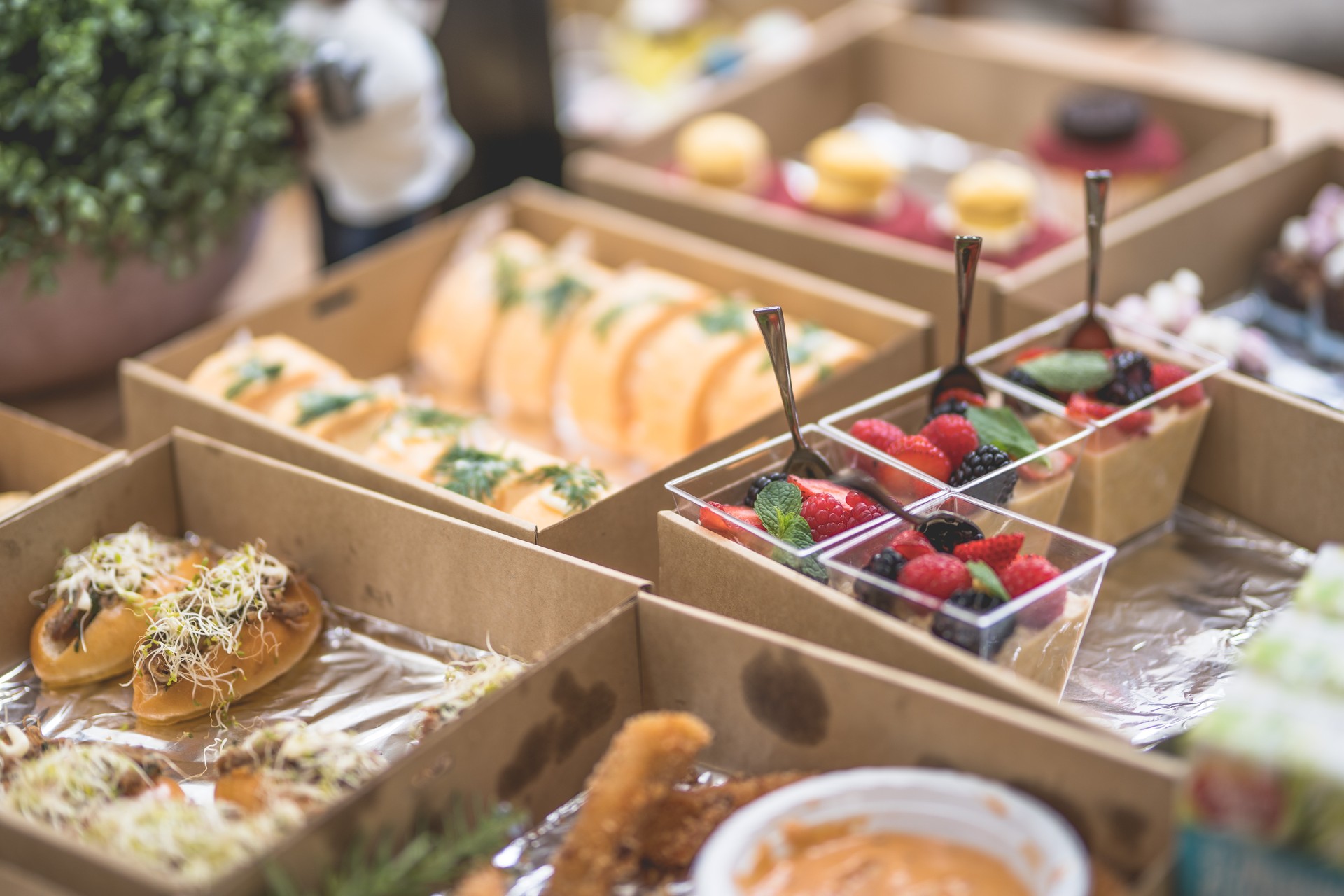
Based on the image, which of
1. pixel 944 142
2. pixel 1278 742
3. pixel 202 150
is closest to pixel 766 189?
pixel 944 142

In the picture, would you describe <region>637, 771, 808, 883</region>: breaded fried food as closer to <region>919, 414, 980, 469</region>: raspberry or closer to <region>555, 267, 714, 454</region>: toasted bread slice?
<region>919, 414, 980, 469</region>: raspberry

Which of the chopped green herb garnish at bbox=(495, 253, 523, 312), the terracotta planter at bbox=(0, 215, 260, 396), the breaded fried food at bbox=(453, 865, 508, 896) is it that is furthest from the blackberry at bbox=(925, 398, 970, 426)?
the terracotta planter at bbox=(0, 215, 260, 396)

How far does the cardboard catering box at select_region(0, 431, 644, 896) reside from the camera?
5.49 ft

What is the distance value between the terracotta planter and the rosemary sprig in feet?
4.66

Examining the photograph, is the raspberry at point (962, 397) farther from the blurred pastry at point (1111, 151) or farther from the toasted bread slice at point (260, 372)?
the blurred pastry at point (1111, 151)

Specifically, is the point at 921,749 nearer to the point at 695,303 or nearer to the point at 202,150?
the point at 695,303

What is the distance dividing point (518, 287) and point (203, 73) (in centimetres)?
69

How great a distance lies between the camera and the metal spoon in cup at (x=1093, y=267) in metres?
1.95

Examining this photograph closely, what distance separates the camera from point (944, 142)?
11.4ft

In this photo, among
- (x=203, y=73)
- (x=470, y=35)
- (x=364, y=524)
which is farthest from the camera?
(x=470, y=35)

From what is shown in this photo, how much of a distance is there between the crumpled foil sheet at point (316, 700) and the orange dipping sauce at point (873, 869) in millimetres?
562

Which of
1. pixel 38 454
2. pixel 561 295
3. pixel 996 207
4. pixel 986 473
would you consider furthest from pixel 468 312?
pixel 986 473

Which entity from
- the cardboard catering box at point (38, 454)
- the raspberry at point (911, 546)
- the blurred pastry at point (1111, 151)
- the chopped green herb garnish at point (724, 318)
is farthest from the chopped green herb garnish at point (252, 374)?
the blurred pastry at point (1111, 151)

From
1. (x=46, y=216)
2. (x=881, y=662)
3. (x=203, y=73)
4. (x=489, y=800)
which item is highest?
(x=203, y=73)
